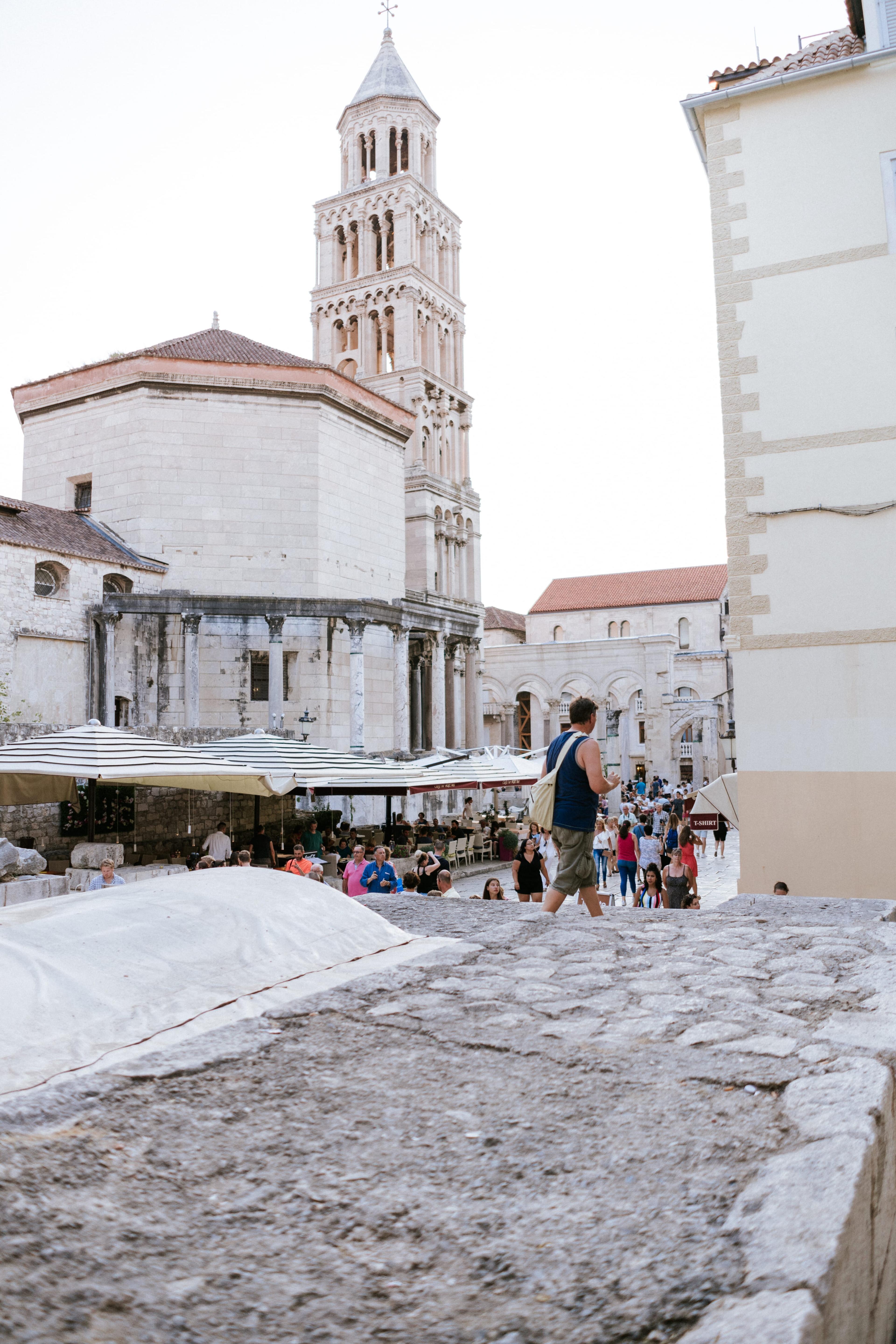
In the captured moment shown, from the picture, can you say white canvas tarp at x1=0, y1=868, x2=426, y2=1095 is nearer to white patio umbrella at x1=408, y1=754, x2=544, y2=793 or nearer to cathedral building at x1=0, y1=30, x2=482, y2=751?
white patio umbrella at x1=408, y1=754, x2=544, y2=793

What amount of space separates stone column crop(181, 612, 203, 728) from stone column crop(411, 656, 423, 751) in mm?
12519

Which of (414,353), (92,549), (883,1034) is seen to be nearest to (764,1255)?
(883,1034)

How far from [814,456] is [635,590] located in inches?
2237

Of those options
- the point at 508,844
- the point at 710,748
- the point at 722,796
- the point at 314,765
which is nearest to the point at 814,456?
the point at 722,796

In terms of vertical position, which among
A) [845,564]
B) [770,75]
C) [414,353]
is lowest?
[845,564]

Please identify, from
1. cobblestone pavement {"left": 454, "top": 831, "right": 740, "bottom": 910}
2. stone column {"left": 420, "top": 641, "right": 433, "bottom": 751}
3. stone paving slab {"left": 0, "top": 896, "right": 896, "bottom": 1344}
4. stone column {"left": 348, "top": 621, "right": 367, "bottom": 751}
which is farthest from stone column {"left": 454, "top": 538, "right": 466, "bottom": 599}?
stone paving slab {"left": 0, "top": 896, "right": 896, "bottom": 1344}

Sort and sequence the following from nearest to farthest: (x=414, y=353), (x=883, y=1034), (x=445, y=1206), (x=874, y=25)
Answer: (x=445, y=1206) → (x=883, y=1034) → (x=874, y=25) → (x=414, y=353)

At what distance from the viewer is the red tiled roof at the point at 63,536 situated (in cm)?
2453

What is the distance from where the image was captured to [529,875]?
30.6ft

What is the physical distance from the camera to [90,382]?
31344 millimetres

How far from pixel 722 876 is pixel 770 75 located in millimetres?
15746

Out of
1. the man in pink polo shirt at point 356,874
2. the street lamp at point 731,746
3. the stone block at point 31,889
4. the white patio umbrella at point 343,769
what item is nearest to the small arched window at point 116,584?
the white patio umbrella at point 343,769

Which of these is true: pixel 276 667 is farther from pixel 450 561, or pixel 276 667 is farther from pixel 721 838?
pixel 450 561

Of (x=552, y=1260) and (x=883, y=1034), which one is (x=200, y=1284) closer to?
(x=552, y=1260)
